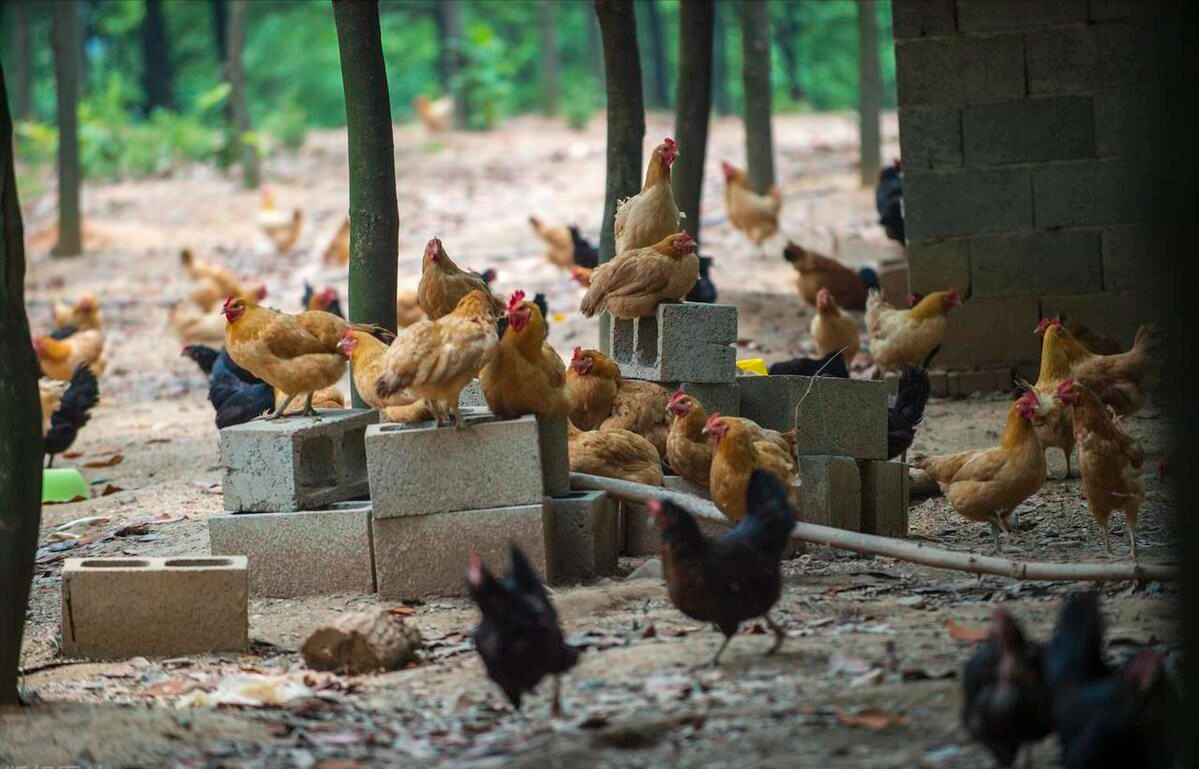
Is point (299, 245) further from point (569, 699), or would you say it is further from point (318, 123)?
point (318, 123)

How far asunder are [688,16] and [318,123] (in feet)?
111

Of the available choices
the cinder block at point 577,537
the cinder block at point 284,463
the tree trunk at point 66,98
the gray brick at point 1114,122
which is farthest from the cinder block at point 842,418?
the tree trunk at point 66,98

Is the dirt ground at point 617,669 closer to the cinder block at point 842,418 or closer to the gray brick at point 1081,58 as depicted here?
the cinder block at point 842,418

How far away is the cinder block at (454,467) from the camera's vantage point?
6.84 m

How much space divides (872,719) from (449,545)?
2821mm

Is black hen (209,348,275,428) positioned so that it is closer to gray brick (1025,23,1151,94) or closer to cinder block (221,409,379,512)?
cinder block (221,409,379,512)

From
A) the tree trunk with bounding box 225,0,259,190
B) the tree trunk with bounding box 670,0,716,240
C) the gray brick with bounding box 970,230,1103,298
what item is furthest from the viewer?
the tree trunk with bounding box 225,0,259,190

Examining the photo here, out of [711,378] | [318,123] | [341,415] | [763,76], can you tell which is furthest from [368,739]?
[318,123]

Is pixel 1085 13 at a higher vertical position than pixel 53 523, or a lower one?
higher

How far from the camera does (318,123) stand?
148ft

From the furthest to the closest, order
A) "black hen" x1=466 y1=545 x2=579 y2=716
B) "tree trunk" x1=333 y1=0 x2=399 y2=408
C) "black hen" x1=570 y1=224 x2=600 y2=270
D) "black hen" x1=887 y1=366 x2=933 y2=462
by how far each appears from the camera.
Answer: "black hen" x1=570 y1=224 x2=600 y2=270 < "black hen" x1=887 y1=366 x2=933 y2=462 < "tree trunk" x1=333 y1=0 x2=399 y2=408 < "black hen" x1=466 y1=545 x2=579 y2=716

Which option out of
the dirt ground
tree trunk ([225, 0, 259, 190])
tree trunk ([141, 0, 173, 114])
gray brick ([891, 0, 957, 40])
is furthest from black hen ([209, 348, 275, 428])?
tree trunk ([141, 0, 173, 114])

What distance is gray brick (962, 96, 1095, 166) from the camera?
11.5 metres

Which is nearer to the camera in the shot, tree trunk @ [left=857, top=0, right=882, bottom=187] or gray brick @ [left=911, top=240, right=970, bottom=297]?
gray brick @ [left=911, top=240, right=970, bottom=297]
